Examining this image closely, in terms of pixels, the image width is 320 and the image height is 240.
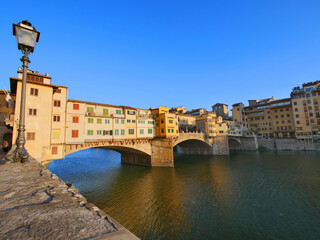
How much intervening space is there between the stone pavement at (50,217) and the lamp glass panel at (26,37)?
876cm

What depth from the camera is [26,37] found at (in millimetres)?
9328

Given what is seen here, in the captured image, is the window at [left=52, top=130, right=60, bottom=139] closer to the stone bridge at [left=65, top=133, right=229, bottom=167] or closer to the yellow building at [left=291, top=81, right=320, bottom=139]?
the stone bridge at [left=65, top=133, right=229, bottom=167]

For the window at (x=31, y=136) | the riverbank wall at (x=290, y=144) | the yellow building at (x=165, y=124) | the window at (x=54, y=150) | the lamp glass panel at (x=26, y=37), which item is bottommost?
the riverbank wall at (x=290, y=144)

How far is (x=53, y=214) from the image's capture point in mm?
3303

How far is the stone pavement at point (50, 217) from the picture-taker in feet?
8.55

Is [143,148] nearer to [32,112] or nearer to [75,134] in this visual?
[75,134]

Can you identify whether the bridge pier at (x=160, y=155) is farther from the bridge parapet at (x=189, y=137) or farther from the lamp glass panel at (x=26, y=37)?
the lamp glass panel at (x=26, y=37)

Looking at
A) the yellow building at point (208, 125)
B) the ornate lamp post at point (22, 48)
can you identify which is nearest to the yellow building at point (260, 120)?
the yellow building at point (208, 125)

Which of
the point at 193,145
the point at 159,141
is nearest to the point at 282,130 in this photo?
the point at 193,145

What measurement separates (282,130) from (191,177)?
7058cm

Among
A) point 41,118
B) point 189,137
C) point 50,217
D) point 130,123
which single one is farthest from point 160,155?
point 50,217

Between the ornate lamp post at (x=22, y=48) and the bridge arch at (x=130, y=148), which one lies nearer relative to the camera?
the ornate lamp post at (x=22, y=48)

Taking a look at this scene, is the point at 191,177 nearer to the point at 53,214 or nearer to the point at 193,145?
the point at 53,214

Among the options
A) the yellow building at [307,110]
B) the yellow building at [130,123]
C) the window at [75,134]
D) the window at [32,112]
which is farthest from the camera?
the yellow building at [307,110]
